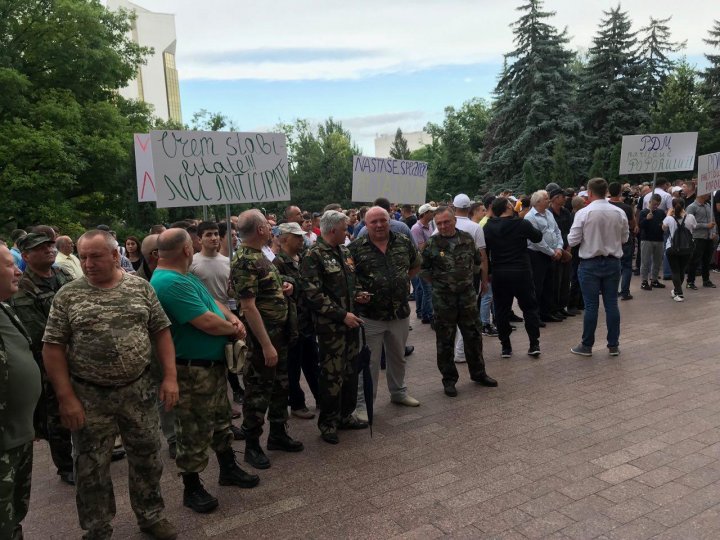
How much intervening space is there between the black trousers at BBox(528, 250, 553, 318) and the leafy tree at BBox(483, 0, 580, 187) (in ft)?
89.4

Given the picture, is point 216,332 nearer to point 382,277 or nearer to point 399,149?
point 382,277

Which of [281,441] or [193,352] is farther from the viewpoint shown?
[281,441]

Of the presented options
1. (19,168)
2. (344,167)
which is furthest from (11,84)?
(344,167)

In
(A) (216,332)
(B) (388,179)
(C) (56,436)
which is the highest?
(B) (388,179)

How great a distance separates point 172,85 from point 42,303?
78880 millimetres

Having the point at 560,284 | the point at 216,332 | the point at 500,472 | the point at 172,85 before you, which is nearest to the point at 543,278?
the point at 560,284

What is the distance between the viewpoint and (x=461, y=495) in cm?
378

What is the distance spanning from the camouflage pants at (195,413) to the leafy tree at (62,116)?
21.4 metres

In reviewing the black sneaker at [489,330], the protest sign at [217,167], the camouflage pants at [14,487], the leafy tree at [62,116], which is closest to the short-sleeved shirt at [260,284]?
the camouflage pants at [14,487]

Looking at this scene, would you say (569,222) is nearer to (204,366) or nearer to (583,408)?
(583,408)

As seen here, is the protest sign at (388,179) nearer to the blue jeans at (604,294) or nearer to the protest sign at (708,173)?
the blue jeans at (604,294)

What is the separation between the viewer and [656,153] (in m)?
11.4

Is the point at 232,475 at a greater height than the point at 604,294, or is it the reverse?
the point at 604,294

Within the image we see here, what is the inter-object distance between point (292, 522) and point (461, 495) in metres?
1.11
